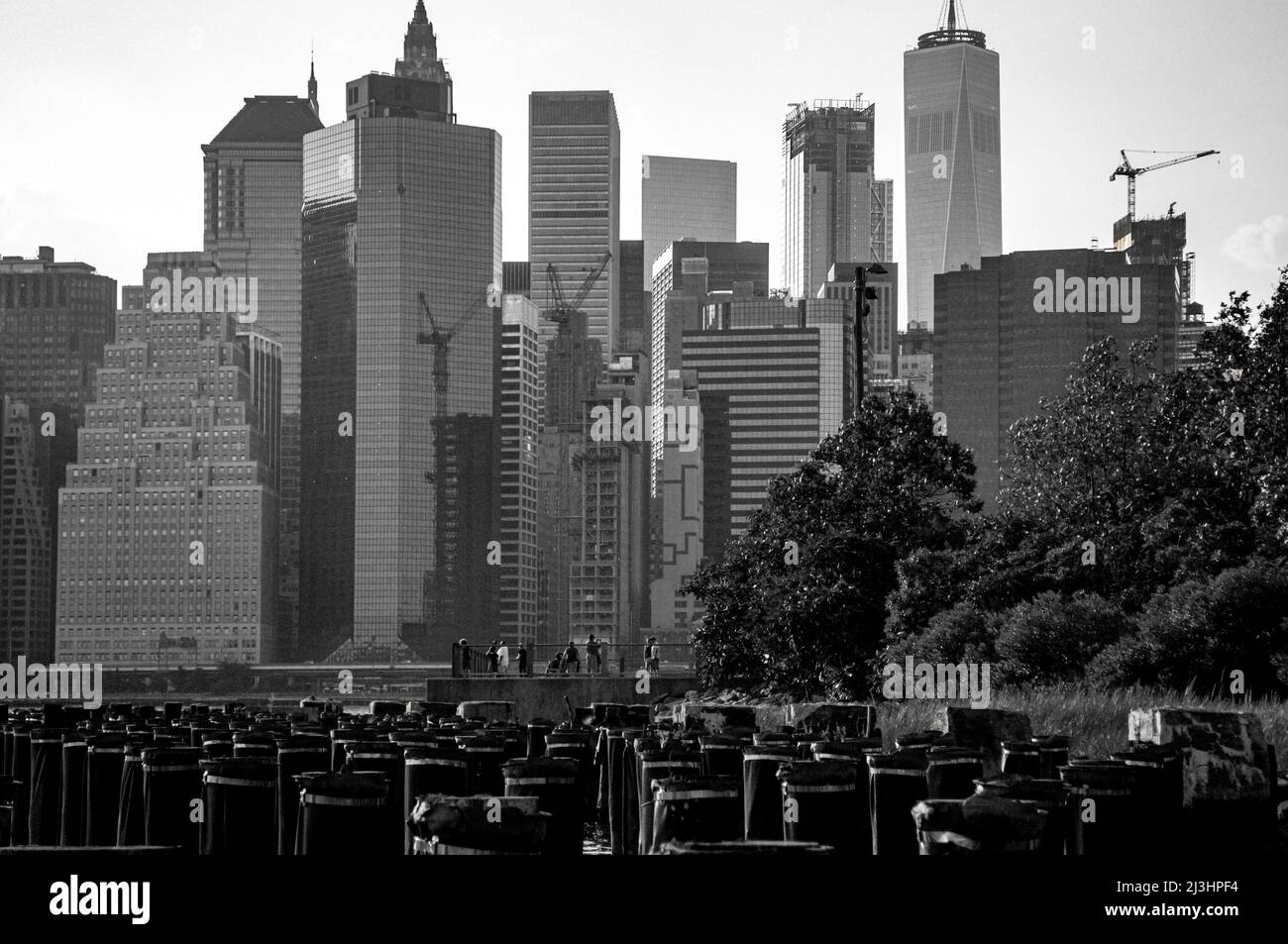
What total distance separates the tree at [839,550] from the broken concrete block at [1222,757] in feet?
84.3

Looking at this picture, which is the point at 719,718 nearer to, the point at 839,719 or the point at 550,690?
the point at 839,719

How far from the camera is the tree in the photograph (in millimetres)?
44094

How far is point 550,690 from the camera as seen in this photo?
68.4 meters

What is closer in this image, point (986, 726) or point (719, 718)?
point (986, 726)

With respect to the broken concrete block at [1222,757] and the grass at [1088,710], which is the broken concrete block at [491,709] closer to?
the grass at [1088,710]

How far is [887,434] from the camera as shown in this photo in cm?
4897

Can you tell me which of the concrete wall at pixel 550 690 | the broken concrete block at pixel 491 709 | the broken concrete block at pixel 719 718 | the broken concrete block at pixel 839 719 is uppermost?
the broken concrete block at pixel 839 719

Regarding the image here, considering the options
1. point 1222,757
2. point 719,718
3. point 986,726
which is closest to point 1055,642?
point 719,718

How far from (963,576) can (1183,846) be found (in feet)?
92.1

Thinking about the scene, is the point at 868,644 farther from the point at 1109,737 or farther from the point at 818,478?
the point at 1109,737

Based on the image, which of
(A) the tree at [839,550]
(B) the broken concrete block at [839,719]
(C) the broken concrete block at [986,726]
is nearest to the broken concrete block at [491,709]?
(A) the tree at [839,550]

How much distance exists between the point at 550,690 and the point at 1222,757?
177 feet

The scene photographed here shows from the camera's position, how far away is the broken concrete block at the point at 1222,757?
15.4 metres
